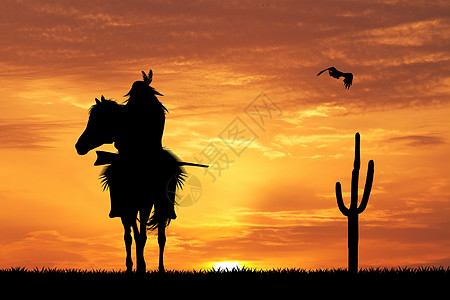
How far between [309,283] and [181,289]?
2248mm

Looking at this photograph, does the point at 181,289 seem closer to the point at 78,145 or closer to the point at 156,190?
the point at 156,190

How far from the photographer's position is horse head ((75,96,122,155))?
12.6 m

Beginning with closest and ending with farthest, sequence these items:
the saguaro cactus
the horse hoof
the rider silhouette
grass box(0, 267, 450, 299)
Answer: grass box(0, 267, 450, 299) < the horse hoof < the rider silhouette < the saguaro cactus

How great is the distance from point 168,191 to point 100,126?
Answer: 1818 millimetres

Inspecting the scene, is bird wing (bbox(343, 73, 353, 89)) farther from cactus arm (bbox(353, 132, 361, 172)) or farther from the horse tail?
the horse tail

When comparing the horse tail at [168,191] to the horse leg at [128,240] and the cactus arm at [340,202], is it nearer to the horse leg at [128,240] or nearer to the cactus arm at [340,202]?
the horse leg at [128,240]

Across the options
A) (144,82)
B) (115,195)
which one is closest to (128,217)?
(115,195)

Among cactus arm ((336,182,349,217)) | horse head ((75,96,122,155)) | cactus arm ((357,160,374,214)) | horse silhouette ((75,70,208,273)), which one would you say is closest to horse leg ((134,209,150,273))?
horse silhouette ((75,70,208,273))

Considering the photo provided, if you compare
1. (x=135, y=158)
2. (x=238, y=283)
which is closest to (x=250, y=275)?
(x=238, y=283)

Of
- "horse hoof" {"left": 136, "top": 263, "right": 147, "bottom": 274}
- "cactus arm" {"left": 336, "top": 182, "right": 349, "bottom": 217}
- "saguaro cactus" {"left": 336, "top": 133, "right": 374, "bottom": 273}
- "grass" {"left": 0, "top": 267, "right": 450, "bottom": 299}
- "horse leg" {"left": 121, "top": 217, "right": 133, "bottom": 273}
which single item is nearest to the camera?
"grass" {"left": 0, "top": 267, "right": 450, "bottom": 299}

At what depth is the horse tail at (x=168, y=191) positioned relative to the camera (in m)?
12.5

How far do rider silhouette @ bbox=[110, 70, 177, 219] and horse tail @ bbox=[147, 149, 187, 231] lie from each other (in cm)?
3

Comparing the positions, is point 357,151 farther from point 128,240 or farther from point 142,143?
point 128,240

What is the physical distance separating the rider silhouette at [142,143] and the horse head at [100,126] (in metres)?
0.39
